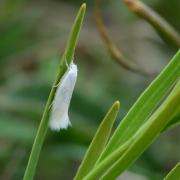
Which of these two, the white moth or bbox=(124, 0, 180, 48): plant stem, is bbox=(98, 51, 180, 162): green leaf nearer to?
the white moth

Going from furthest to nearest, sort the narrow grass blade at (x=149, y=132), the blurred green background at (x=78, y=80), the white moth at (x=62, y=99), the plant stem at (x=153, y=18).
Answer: the blurred green background at (x=78, y=80), the plant stem at (x=153, y=18), the white moth at (x=62, y=99), the narrow grass blade at (x=149, y=132)

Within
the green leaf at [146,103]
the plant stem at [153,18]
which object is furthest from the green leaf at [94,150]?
the plant stem at [153,18]

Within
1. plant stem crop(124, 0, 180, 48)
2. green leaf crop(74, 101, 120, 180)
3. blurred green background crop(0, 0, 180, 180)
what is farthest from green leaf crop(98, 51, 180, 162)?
blurred green background crop(0, 0, 180, 180)

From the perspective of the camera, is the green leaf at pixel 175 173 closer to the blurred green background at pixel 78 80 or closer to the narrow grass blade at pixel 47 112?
the narrow grass blade at pixel 47 112

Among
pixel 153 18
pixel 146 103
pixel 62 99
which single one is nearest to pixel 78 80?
pixel 153 18

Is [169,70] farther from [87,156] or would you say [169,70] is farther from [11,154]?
[11,154]

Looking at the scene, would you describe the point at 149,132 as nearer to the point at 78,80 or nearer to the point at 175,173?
the point at 175,173
